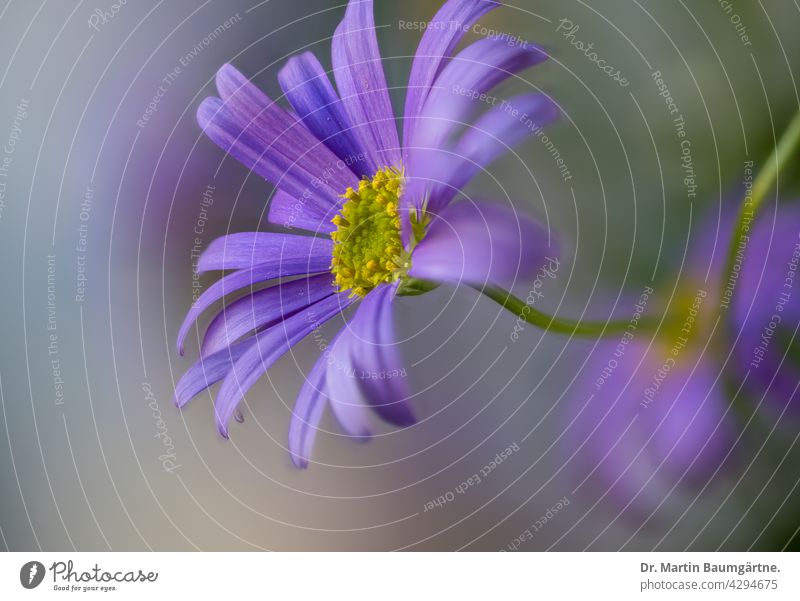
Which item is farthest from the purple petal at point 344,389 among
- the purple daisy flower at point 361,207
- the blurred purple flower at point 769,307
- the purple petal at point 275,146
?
the blurred purple flower at point 769,307

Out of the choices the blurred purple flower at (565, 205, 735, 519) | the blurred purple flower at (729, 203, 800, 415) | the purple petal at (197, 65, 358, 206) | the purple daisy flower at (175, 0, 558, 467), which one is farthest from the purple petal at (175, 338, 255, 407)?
the blurred purple flower at (729, 203, 800, 415)

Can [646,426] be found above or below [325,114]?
below

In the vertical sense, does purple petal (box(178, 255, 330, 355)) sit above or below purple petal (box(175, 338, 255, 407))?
above

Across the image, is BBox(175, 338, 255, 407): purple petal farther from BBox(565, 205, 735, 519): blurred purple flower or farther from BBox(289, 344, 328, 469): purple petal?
BBox(565, 205, 735, 519): blurred purple flower

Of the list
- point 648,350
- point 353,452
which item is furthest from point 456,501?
point 648,350
